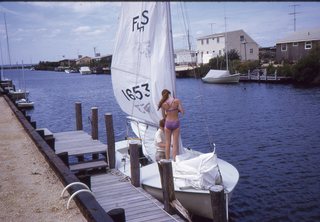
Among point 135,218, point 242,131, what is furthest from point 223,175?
point 242,131

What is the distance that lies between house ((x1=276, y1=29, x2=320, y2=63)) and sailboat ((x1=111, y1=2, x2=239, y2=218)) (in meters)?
57.5

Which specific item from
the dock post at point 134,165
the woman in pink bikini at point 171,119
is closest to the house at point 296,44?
the woman in pink bikini at point 171,119

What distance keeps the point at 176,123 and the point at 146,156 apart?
2.21 m

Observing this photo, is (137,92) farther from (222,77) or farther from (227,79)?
(222,77)

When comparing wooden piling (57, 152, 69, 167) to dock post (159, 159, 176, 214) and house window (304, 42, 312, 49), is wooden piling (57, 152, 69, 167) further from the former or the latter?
house window (304, 42, 312, 49)

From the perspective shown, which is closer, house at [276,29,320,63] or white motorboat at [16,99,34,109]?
white motorboat at [16,99,34,109]

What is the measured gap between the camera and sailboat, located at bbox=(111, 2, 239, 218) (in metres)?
8.80

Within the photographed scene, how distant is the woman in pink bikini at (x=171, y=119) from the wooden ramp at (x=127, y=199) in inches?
60.5

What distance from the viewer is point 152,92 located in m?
10.8

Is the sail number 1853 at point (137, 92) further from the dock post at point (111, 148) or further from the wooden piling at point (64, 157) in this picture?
the wooden piling at point (64, 157)

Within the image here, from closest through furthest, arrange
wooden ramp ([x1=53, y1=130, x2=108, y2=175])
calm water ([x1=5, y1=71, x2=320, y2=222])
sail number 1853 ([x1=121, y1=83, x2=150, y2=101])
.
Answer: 1. sail number 1853 ([x1=121, y1=83, x2=150, y2=101])
2. wooden ramp ([x1=53, y1=130, x2=108, y2=175])
3. calm water ([x1=5, y1=71, x2=320, y2=222])

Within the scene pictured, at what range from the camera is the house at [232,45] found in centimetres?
8106

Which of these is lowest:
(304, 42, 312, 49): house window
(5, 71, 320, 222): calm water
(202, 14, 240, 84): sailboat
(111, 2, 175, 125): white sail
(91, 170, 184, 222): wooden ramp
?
(5, 71, 320, 222): calm water

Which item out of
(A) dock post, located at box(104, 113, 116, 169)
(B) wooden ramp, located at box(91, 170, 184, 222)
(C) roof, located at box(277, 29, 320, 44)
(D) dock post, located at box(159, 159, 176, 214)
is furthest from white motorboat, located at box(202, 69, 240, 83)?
(D) dock post, located at box(159, 159, 176, 214)
